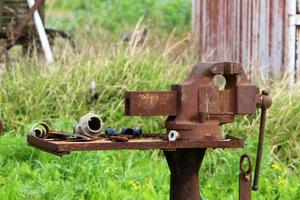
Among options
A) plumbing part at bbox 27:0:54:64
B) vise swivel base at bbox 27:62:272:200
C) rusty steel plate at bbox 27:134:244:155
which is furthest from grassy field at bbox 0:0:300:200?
rusty steel plate at bbox 27:134:244:155

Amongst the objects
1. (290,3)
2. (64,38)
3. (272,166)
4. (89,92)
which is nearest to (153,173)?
(272,166)

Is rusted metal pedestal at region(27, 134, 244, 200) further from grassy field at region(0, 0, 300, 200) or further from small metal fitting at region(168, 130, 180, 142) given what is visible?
grassy field at region(0, 0, 300, 200)

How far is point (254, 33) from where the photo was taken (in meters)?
10.3

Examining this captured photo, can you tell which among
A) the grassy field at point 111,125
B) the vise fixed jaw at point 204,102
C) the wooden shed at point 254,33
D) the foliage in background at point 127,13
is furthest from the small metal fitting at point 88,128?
the foliage in background at point 127,13

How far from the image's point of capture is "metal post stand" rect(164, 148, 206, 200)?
4.39 metres

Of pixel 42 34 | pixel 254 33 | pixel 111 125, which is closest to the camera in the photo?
pixel 111 125

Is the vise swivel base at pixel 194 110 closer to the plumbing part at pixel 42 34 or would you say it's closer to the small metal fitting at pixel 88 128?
the small metal fitting at pixel 88 128

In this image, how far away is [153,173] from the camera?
7.48 m

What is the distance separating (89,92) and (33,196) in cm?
289

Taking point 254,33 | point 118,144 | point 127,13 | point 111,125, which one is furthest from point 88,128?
point 127,13

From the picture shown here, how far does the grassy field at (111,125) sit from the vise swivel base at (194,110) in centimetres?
216

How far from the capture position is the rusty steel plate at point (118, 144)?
13.0 ft

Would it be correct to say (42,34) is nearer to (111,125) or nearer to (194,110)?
(111,125)

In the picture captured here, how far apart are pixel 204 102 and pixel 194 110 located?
6cm
